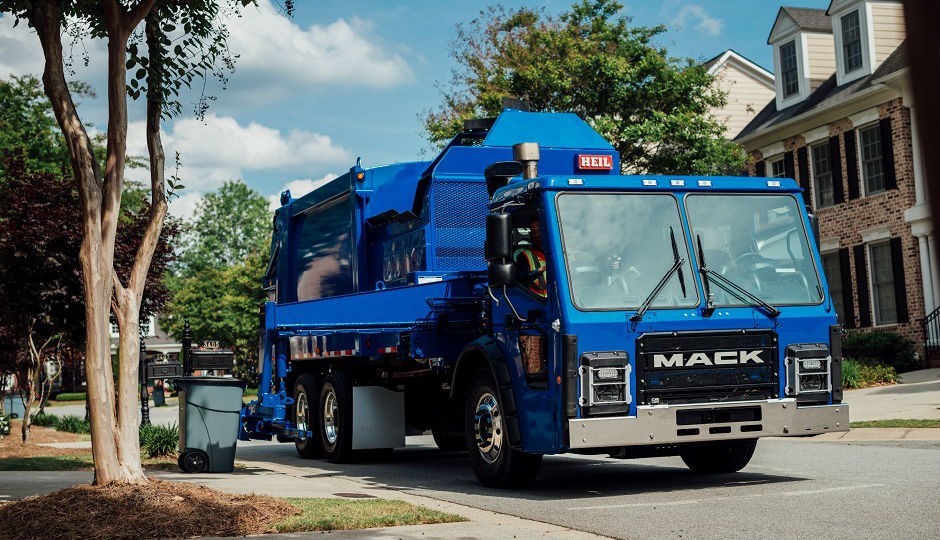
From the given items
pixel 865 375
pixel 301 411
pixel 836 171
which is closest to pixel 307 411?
pixel 301 411

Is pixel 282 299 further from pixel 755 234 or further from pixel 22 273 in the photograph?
pixel 755 234

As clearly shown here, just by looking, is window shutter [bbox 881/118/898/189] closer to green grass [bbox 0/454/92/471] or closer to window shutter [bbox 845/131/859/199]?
window shutter [bbox 845/131/859/199]

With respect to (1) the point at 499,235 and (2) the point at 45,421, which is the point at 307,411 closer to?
(1) the point at 499,235

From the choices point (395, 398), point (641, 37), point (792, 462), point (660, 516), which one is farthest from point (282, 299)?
point (641, 37)

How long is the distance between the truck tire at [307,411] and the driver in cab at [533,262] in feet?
17.4

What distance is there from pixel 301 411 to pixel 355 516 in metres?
6.83

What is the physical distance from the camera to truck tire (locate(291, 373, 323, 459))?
46.8 feet

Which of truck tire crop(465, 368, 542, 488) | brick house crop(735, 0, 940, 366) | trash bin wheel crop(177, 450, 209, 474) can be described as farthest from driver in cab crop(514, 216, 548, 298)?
brick house crop(735, 0, 940, 366)

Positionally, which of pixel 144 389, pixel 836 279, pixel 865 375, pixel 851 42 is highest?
pixel 851 42

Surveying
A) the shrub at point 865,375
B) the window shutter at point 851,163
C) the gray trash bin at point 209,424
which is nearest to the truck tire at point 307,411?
the gray trash bin at point 209,424

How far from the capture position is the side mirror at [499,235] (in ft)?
→ 30.8

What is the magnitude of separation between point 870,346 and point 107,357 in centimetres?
2190

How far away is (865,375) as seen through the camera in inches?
906

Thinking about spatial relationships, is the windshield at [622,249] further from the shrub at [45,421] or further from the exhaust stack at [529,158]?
the shrub at [45,421]
